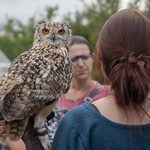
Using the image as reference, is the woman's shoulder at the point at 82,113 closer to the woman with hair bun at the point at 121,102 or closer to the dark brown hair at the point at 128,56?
the woman with hair bun at the point at 121,102

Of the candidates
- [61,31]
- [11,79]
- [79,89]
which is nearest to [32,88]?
[11,79]

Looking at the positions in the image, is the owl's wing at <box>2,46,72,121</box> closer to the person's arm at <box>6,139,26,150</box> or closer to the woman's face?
the person's arm at <box>6,139,26,150</box>

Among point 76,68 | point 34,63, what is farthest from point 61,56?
point 76,68

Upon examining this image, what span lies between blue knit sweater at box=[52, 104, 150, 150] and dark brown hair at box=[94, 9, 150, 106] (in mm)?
117

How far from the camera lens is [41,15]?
1927 cm

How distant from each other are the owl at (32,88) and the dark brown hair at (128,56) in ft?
2.52

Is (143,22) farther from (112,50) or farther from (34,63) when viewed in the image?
(34,63)

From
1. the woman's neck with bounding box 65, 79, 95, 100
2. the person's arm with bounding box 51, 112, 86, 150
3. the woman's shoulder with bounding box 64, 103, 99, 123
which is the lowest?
the woman's neck with bounding box 65, 79, 95, 100

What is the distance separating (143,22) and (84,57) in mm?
2686

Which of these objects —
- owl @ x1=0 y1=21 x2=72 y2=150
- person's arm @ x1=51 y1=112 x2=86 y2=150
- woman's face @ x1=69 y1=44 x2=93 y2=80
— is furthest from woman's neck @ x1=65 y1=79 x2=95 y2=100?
person's arm @ x1=51 y1=112 x2=86 y2=150

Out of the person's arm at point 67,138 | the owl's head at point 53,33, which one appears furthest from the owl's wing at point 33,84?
the person's arm at point 67,138

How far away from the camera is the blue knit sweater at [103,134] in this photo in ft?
6.89

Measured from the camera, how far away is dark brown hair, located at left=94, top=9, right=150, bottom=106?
6.84ft

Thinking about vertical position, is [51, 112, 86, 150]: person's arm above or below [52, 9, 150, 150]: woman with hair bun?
below
